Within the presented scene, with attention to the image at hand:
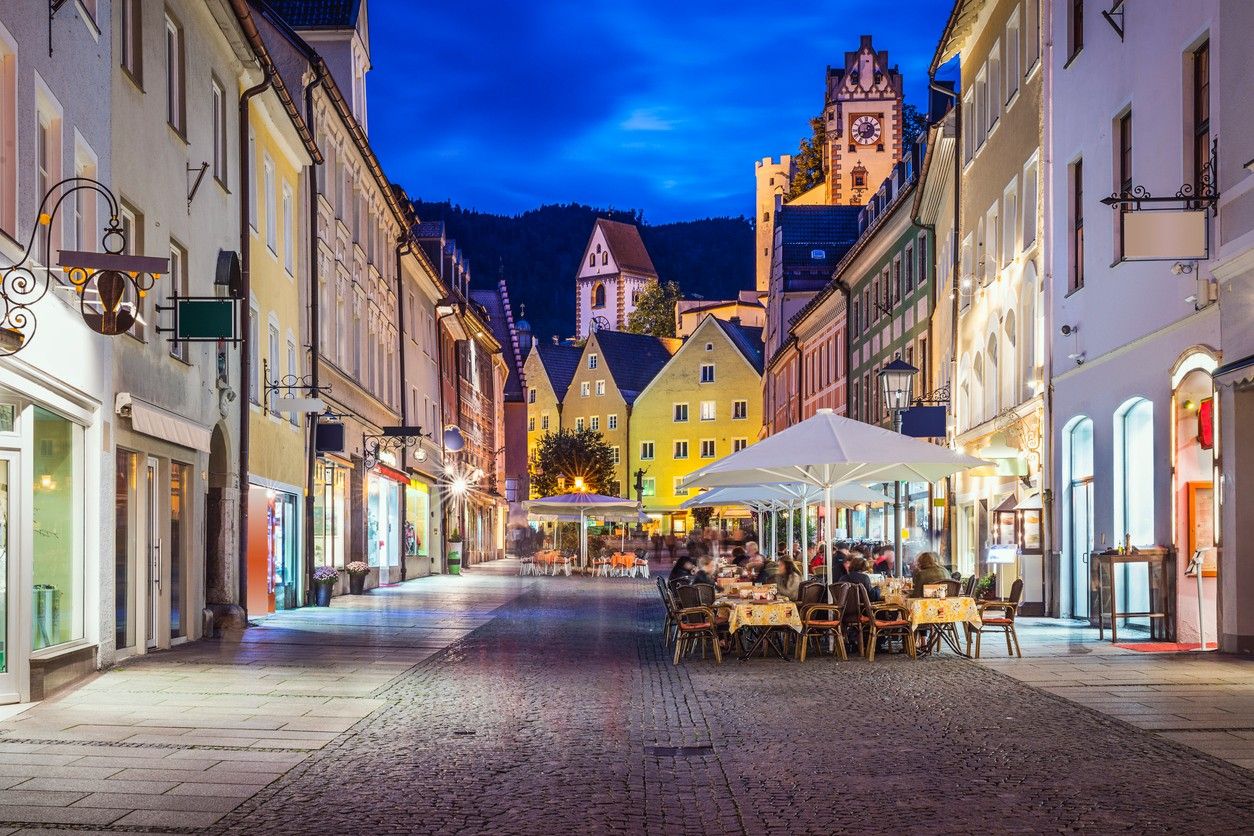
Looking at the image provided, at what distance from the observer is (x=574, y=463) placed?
311ft

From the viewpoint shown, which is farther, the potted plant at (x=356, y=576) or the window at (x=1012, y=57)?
the potted plant at (x=356, y=576)

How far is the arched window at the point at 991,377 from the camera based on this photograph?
3234cm

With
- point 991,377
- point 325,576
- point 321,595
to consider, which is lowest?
point 321,595

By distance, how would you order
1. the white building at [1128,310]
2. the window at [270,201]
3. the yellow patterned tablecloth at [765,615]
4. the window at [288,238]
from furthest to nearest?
1. the window at [288,238]
2. the window at [270,201]
3. the white building at [1128,310]
4. the yellow patterned tablecloth at [765,615]

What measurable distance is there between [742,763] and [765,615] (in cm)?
789

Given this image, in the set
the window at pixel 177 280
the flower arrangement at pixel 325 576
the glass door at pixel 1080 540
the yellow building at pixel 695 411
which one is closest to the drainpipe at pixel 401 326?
the flower arrangement at pixel 325 576

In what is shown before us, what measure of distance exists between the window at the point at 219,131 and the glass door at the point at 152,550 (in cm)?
526

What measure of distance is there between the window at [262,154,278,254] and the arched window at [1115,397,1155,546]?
13735mm

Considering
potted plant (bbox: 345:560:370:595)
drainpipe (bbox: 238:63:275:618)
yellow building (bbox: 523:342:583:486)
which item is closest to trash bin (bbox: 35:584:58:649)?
drainpipe (bbox: 238:63:275:618)

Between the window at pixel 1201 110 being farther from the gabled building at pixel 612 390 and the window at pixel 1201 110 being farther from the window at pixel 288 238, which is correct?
the gabled building at pixel 612 390

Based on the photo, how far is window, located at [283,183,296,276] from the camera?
92.9 ft

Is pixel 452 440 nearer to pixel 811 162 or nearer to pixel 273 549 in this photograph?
pixel 273 549

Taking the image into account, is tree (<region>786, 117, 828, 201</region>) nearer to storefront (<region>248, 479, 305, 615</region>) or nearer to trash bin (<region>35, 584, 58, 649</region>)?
storefront (<region>248, 479, 305, 615</region>)

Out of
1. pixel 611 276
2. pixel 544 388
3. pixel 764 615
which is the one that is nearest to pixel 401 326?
pixel 764 615
